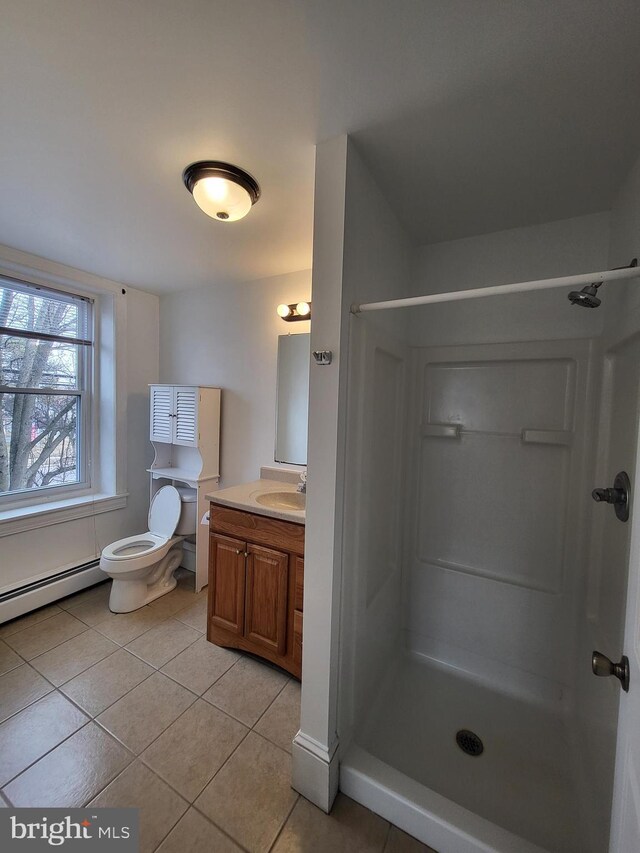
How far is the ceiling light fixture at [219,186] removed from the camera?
128 cm

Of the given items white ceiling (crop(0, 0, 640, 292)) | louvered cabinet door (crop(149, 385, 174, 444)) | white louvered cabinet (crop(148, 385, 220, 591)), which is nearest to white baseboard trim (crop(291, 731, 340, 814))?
white louvered cabinet (crop(148, 385, 220, 591))

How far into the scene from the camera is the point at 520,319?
159 centimetres

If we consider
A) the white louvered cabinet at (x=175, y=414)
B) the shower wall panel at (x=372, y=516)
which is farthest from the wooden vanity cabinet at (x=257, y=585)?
the white louvered cabinet at (x=175, y=414)

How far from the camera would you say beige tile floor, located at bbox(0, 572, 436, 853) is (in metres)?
1.09

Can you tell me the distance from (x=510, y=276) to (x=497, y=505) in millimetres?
1163

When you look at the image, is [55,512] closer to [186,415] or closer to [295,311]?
[186,415]

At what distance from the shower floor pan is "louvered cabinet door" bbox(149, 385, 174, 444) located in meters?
2.22

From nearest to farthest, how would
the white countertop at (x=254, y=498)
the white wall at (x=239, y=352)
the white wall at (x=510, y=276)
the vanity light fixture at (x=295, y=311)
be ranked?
the white wall at (x=510, y=276) < the white countertop at (x=254, y=498) < the vanity light fixture at (x=295, y=311) < the white wall at (x=239, y=352)

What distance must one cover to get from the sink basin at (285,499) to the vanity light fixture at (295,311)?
1155 millimetres

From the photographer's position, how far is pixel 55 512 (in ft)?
7.64

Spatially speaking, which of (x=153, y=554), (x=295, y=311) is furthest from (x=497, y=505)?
(x=153, y=554)

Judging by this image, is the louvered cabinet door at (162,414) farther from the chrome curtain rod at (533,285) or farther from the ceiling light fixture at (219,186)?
the chrome curtain rod at (533,285)

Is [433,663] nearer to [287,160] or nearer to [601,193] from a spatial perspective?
[601,193]

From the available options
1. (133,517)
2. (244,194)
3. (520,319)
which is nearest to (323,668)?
(520,319)
